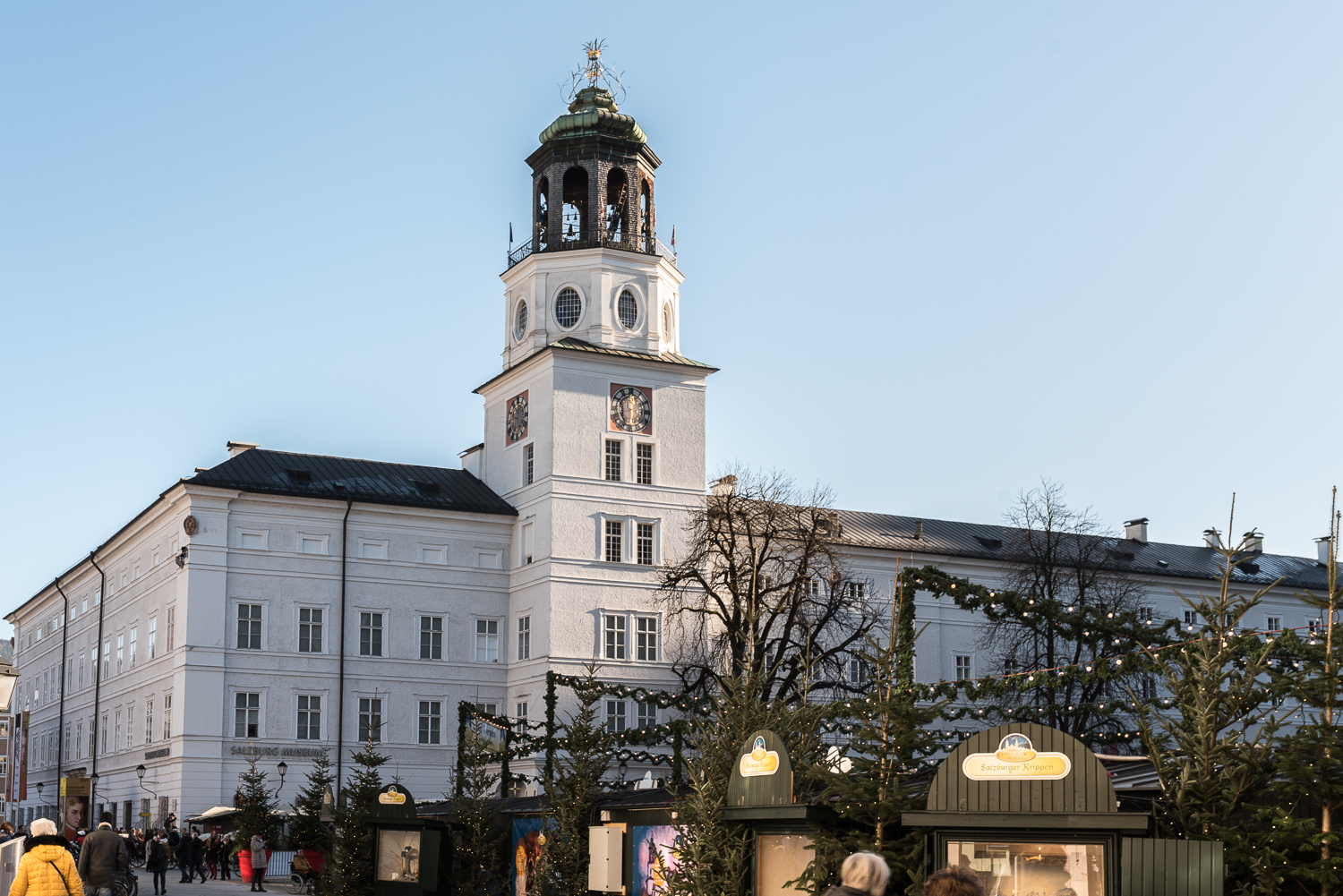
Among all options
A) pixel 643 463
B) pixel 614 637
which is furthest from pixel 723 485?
pixel 614 637

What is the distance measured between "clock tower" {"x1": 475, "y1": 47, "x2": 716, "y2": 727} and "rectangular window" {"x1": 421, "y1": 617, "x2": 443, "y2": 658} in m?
2.49

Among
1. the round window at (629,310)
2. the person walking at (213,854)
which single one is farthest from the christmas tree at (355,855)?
the round window at (629,310)

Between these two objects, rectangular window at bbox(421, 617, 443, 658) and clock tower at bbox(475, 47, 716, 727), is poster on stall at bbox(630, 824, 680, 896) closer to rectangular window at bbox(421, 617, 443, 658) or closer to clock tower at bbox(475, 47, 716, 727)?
clock tower at bbox(475, 47, 716, 727)

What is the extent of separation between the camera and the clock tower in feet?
197

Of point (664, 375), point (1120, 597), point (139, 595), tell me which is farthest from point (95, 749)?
point (1120, 597)

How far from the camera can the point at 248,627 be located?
5816 centimetres

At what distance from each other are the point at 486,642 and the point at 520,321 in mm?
13251

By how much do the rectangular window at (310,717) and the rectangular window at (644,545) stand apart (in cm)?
1317

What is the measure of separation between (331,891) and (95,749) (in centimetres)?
4546

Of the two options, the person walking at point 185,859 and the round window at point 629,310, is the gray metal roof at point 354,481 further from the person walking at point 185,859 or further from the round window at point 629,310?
the person walking at point 185,859

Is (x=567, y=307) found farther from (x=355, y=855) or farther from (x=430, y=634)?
(x=355, y=855)

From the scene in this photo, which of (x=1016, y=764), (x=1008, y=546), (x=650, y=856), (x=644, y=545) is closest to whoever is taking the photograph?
(x=1016, y=764)

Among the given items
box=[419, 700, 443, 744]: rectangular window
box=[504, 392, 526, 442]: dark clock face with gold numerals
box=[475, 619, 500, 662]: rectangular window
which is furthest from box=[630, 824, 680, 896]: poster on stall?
box=[504, 392, 526, 442]: dark clock face with gold numerals

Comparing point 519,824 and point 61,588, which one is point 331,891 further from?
point 61,588
